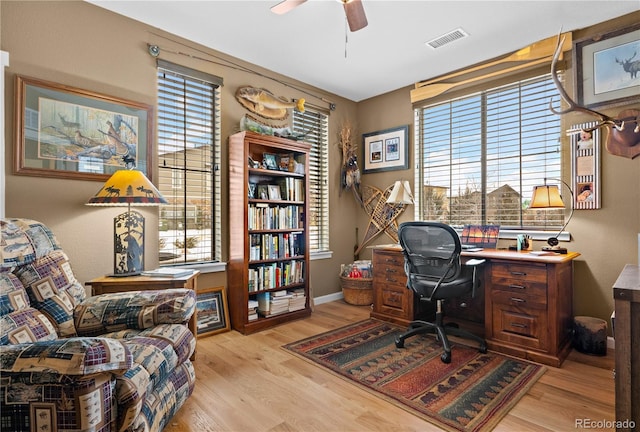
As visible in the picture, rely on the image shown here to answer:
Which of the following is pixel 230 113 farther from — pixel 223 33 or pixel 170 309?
pixel 170 309

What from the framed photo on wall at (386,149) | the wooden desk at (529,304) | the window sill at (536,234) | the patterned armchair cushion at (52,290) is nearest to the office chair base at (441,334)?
the wooden desk at (529,304)

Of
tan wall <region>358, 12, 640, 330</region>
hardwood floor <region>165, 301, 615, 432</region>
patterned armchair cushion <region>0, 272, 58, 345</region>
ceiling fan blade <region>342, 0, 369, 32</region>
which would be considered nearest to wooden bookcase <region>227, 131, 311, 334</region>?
hardwood floor <region>165, 301, 615, 432</region>

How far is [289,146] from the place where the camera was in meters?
3.49

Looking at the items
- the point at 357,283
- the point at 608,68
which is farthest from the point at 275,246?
the point at 608,68

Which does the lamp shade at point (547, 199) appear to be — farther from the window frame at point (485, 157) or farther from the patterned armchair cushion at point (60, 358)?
the patterned armchair cushion at point (60, 358)

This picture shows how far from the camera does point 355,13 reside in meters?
2.21

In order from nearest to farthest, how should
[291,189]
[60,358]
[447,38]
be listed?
1. [60,358]
2. [447,38]
3. [291,189]

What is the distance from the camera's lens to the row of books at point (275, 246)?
327 cm

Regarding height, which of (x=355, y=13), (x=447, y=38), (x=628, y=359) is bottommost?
(x=628, y=359)

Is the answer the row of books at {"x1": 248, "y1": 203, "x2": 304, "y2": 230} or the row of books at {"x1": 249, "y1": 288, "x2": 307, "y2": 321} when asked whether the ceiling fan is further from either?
the row of books at {"x1": 249, "y1": 288, "x2": 307, "y2": 321}

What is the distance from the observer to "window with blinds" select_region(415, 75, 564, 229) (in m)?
3.13

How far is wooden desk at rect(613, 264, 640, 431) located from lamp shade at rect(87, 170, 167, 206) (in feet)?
8.39

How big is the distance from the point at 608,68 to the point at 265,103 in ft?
9.84

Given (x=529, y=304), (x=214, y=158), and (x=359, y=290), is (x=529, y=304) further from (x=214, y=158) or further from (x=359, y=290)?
(x=214, y=158)
